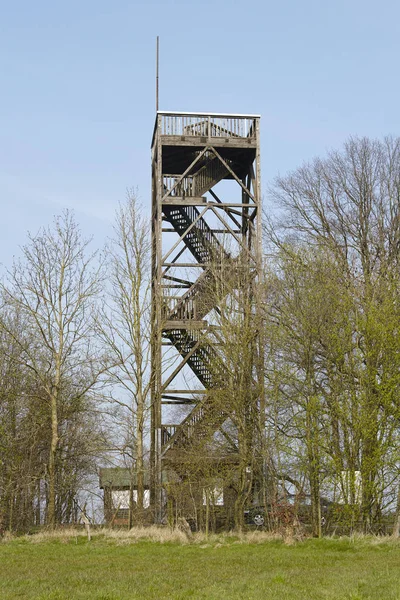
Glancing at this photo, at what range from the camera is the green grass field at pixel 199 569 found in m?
9.39

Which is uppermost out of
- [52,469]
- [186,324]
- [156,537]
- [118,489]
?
[186,324]

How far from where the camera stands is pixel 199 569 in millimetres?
11977

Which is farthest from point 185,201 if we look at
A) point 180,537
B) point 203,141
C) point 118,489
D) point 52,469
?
point 180,537

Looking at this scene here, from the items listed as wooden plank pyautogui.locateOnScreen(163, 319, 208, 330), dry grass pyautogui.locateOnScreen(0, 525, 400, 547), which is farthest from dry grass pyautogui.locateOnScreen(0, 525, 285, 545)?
wooden plank pyautogui.locateOnScreen(163, 319, 208, 330)

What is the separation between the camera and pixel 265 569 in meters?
12.0

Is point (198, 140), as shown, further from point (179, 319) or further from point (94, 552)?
point (94, 552)

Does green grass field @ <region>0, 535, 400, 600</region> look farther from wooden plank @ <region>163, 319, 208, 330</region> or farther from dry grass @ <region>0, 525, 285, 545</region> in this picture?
wooden plank @ <region>163, 319, 208, 330</region>

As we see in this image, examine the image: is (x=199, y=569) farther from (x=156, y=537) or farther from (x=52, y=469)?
(x=52, y=469)

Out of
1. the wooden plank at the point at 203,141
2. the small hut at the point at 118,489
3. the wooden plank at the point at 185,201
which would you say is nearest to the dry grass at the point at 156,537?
the small hut at the point at 118,489

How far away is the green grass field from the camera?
9.39 m

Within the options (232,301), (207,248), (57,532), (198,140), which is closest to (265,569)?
(57,532)

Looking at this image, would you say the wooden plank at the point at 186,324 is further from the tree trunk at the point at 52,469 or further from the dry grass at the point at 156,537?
the dry grass at the point at 156,537

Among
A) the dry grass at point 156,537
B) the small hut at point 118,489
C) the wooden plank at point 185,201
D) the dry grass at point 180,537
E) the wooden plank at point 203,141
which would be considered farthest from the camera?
the small hut at point 118,489

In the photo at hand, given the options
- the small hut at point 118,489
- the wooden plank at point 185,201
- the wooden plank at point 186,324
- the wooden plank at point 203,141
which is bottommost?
the small hut at point 118,489
